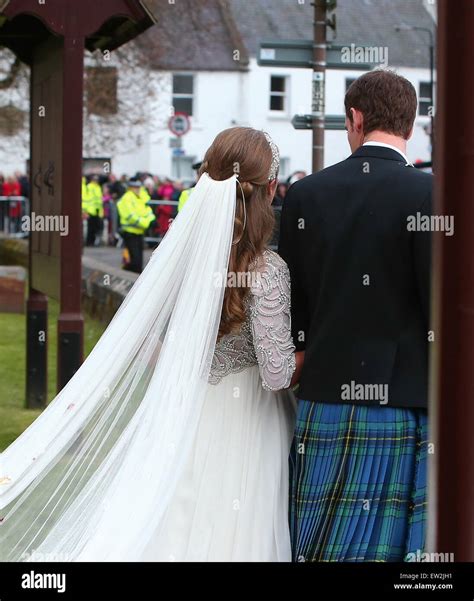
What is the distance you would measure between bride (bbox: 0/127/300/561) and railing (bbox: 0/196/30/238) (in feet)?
84.2

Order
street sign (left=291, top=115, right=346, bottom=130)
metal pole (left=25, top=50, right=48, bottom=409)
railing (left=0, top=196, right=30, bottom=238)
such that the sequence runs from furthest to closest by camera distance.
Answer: railing (left=0, top=196, right=30, bottom=238) → street sign (left=291, top=115, right=346, bottom=130) → metal pole (left=25, top=50, right=48, bottom=409)

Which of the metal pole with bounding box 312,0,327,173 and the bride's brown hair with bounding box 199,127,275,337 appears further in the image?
the metal pole with bounding box 312,0,327,173

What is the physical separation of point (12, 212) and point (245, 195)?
86.5ft

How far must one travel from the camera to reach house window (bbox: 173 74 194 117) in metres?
47.1

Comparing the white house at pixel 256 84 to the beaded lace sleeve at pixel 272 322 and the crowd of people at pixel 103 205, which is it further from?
the beaded lace sleeve at pixel 272 322

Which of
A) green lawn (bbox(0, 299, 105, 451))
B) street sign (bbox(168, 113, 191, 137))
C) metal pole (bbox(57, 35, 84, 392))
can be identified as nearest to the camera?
metal pole (bbox(57, 35, 84, 392))

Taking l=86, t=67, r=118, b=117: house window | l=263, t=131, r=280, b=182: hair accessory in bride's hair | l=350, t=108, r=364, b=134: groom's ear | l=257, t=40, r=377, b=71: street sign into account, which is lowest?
l=263, t=131, r=280, b=182: hair accessory in bride's hair

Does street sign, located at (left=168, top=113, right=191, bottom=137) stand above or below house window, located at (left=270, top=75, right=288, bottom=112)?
below

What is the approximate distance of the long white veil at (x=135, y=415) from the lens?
384 centimetres

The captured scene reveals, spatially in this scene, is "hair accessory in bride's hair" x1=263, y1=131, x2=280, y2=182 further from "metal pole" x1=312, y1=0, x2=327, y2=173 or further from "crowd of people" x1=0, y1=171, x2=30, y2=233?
"crowd of people" x1=0, y1=171, x2=30, y2=233

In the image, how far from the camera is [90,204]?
28.3 metres

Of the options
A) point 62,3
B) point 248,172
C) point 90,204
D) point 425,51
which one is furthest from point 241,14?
point 248,172

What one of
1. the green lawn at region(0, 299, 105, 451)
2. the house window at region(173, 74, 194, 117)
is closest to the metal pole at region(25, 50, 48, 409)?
the green lawn at region(0, 299, 105, 451)

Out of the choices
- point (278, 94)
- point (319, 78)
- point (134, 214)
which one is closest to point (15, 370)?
point (319, 78)
